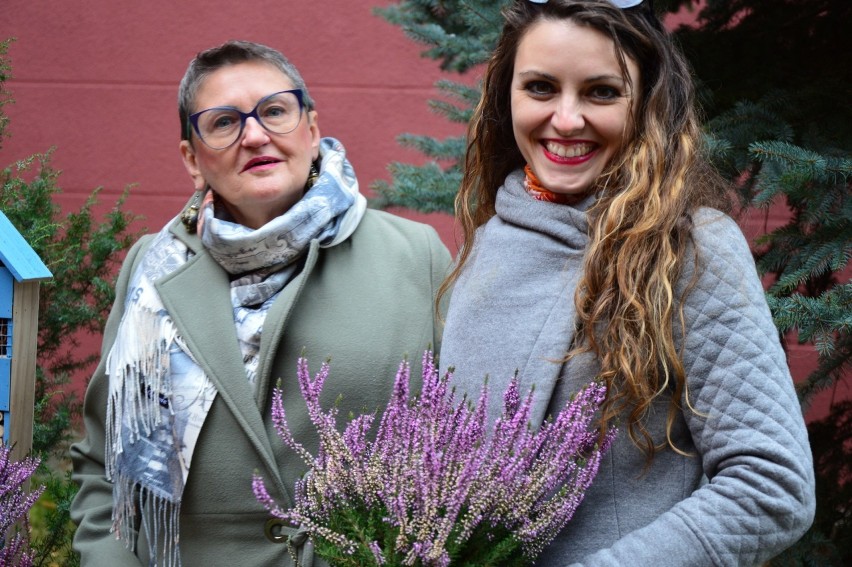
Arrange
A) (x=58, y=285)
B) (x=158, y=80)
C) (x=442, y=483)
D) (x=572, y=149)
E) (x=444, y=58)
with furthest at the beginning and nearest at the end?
1. (x=158, y=80)
2. (x=58, y=285)
3. (x=444, y=58)
4. (x=572, y=149)
5. (x=442, y=483)

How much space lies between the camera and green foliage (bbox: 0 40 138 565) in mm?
3430

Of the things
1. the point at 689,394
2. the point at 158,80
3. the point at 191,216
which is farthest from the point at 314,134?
the point at 158,80

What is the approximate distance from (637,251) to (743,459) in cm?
39

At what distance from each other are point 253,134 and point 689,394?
1.12 meters

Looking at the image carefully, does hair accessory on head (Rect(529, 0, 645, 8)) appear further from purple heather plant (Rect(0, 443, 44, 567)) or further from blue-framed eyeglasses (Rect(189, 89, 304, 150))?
purple heather plant (Rect(0, 443, 44, 567))

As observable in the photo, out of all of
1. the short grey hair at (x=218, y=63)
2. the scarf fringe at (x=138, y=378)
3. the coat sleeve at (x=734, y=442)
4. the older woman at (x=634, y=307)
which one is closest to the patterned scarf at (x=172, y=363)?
the scarf fringe at (x=138, y=378)

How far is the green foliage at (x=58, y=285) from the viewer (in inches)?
135

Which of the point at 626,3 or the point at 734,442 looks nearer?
the point at 734,442

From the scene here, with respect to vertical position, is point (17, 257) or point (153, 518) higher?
point (17, 257)

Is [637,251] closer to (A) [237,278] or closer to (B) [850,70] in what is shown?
(A) [237,278]

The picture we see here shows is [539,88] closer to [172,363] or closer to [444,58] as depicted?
[172,363]

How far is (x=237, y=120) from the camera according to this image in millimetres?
2191

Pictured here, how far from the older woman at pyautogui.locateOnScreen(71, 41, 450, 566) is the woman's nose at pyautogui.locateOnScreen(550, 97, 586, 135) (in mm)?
656

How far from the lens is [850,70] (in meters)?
2.91
